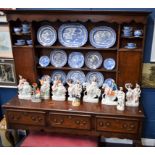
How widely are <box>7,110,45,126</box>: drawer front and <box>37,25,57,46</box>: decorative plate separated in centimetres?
82

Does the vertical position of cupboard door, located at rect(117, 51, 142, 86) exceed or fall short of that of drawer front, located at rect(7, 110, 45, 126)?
it exceeds it

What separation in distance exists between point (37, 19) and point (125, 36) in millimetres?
966

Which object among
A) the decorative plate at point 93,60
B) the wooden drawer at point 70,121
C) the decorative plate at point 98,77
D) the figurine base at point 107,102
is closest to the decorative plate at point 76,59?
the decorative plate at point 93,60

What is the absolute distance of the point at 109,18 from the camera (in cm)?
204

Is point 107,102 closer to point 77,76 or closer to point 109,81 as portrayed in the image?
point 109,81

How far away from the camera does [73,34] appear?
2.27 metres

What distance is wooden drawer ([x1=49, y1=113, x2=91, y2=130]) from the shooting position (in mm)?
2131

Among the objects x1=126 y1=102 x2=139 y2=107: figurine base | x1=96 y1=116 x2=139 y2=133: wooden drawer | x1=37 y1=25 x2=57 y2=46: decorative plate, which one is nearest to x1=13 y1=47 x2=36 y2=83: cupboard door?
x1=37 y1=25 x2=57 y2=46: decorative plate

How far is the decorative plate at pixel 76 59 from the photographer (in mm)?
2371

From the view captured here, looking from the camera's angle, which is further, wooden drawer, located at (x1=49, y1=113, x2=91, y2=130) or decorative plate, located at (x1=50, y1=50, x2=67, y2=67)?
decorative plate, located at (x1=50, y1=50, x2=67, y2=67)

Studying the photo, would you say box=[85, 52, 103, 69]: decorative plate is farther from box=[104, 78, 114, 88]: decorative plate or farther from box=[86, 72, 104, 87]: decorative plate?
box=[104, 78, 114, 88]: decorative plate

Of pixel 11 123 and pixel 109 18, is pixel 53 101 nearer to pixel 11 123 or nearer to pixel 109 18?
pixel 11 123

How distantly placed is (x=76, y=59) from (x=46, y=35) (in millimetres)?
452

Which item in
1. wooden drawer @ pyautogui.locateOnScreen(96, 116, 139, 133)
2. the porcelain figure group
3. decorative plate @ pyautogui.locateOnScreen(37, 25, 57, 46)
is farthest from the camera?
decorative plate @ pyautogui.locateOnScreen(37, 25, 57, 46)
